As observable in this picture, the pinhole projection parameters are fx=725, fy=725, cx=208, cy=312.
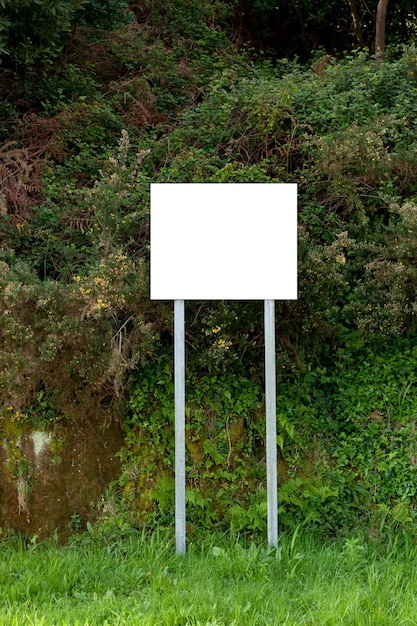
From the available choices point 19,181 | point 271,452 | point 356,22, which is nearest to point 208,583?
point 271,452

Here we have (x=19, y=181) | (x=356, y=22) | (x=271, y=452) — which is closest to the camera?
(x=271, y=452)

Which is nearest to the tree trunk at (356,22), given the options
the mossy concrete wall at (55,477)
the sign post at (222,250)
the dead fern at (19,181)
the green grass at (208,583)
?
the dead fern at (19,181)

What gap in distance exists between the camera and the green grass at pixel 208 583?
3855mm

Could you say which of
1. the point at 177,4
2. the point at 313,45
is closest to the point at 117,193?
the point at 177,4

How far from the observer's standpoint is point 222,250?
475cm

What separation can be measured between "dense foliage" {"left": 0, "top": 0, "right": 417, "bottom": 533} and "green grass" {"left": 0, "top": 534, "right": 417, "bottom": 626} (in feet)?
1.33

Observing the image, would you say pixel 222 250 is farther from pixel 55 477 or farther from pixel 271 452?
pixel 55 477

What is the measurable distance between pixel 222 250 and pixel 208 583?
81.0 inches

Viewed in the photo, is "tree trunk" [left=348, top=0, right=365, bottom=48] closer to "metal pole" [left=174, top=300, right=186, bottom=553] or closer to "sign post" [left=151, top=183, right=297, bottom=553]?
"sign post" [left=151, top=183, right=297, bottom=553]

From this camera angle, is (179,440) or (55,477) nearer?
(179,440)

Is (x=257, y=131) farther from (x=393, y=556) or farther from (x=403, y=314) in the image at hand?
(x=393, y=556)

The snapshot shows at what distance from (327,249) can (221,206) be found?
1296 mm

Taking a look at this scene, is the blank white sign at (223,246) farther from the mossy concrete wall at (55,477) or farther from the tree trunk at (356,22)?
the tree trunk at (356,22)

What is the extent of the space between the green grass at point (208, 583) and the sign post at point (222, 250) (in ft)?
0.89
